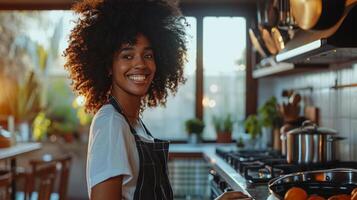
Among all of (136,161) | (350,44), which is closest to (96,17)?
(136,161)

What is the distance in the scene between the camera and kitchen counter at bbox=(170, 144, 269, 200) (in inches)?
79.4

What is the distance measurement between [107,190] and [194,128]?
3.27 m

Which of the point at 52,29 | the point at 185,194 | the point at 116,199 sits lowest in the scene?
the point at 185,194

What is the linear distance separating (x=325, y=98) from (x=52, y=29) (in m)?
2.73

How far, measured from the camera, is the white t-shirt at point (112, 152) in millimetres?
1295

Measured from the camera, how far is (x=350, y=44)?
1.97 metres

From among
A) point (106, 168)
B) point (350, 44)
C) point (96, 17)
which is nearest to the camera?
point (106, 168)

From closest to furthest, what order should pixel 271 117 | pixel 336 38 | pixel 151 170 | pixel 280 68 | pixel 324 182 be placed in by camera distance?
pixel 151 170
pixel 324 182
pixel 336 38
pixel 280 68
pixel 271 117

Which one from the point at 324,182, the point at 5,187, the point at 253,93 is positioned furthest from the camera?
the point at 253,93

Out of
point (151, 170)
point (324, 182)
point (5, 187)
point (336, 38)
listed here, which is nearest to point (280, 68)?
point (336, 38)

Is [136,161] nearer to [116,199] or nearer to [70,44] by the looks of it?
[116,199]

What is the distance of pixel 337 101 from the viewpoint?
3.03m

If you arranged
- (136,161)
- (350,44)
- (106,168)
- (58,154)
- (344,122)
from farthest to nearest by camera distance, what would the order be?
1. (58,154)
2. (344,122)
3. (350,44)
4. (136,161)
5. (106,168)

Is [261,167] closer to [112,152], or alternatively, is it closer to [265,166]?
[265,166]
